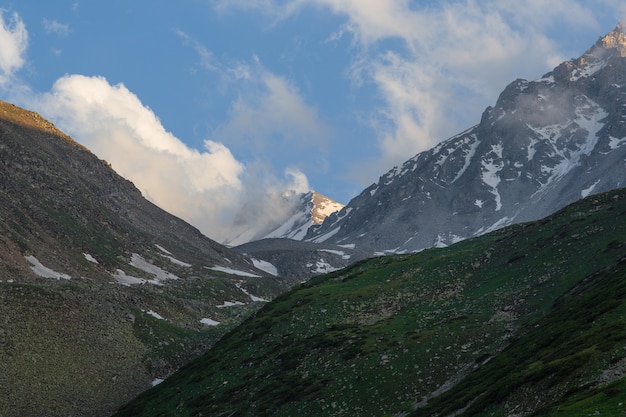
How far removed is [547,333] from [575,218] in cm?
3873

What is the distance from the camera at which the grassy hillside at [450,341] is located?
42469 millimetres

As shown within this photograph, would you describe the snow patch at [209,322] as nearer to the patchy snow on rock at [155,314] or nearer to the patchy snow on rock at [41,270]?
the patchy snow on rock at [155,314]

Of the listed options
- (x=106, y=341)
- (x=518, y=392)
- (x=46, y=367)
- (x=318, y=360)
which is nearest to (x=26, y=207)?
(x=106, y=341)

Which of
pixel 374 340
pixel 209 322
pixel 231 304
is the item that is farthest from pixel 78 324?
pixel 231 304

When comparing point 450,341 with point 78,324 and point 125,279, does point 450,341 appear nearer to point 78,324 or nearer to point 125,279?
point 78,324

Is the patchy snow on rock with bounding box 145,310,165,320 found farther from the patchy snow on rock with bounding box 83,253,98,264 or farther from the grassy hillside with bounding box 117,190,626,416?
the patchy snow on rock with bounding box 83,253,98,264

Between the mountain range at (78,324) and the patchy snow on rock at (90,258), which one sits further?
the patchy snow on rock at (90,258)

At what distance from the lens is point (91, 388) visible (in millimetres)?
88000

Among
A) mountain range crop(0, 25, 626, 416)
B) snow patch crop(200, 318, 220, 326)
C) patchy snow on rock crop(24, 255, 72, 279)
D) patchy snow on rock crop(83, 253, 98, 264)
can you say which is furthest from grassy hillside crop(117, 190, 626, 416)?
patchy snow on rock crop(83, 253, 98, 264)

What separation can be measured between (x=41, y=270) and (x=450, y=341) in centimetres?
10148

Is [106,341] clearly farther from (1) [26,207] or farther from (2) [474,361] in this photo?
(1) [26,207]

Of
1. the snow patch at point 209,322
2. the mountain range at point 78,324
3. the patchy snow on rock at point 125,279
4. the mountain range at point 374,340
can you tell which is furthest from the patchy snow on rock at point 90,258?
the snow patch at point 209,322

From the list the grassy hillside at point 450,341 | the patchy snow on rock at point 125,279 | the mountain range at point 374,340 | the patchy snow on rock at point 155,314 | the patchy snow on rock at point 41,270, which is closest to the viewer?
the grassy hillside at point 450,341

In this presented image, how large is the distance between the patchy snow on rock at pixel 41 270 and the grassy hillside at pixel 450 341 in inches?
2216
